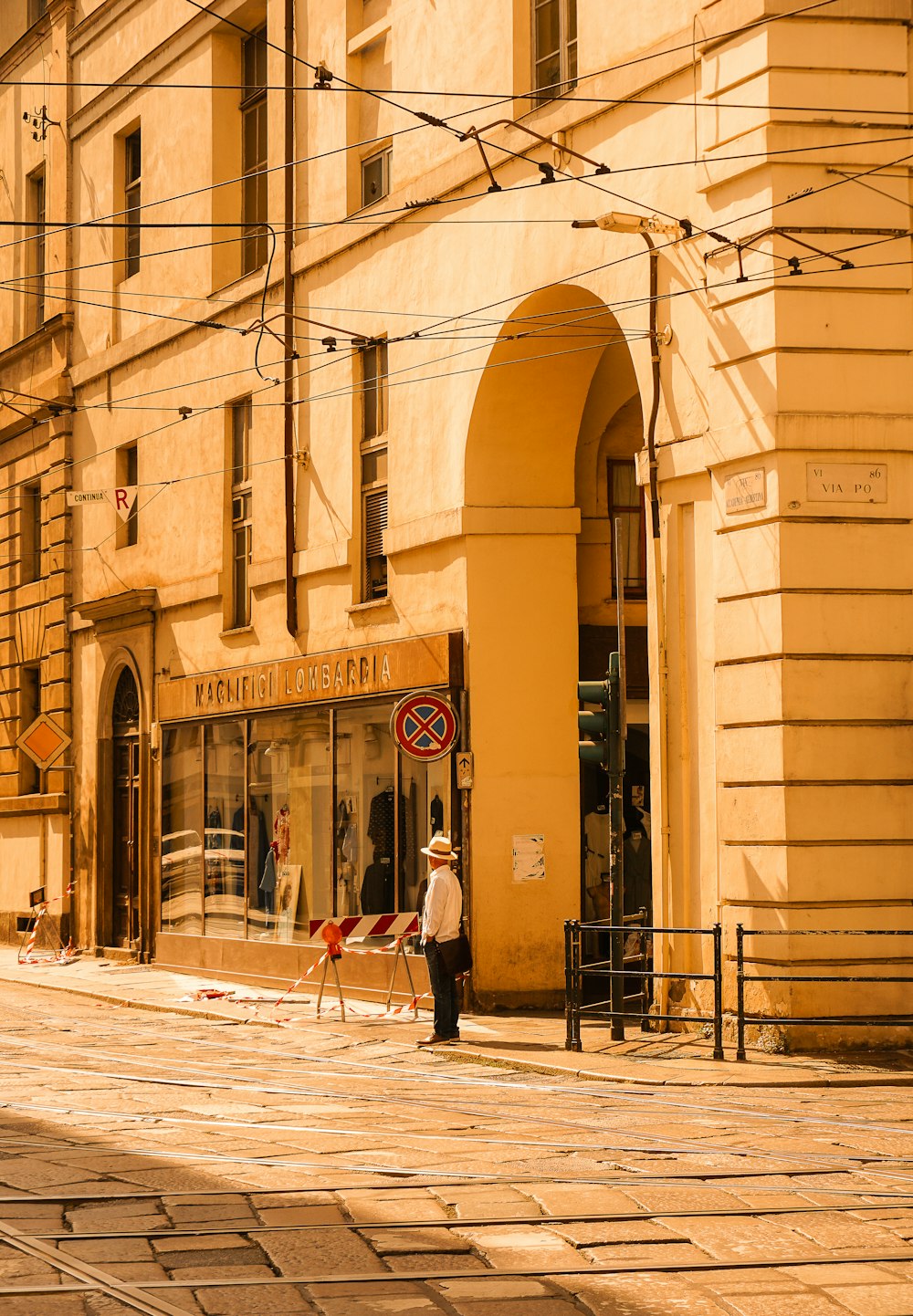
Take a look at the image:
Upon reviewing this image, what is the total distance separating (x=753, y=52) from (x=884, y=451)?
3327mm

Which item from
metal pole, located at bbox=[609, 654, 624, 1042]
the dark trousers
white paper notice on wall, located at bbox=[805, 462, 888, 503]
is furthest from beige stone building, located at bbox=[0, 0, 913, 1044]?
the dark trousers

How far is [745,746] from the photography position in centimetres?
1570

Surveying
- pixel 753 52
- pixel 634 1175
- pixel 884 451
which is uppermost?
pixel 753 52

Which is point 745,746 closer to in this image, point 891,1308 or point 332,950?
point 332,950

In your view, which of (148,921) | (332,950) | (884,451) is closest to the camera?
(884,451)

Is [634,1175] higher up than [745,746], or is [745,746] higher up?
[745,746]

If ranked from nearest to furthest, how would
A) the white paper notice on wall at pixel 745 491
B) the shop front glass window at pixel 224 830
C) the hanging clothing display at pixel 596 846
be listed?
the white paper notice on wall at pixel 745 491, the hanging clothing display at pixel 596 846, the shop front glass window at pixel 224 830

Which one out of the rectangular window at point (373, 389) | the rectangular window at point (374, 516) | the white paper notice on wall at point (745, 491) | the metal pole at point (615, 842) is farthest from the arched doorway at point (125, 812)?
the white paper notice on wall at point (745, 491)

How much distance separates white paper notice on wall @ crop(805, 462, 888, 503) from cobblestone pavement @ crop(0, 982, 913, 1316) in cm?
472

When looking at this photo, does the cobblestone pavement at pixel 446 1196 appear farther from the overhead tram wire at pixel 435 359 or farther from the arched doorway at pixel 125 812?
the arched doorway at pixel 125 812

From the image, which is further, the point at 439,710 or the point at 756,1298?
the point at 439,710

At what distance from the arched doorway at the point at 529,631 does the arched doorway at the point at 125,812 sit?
31.2 ft

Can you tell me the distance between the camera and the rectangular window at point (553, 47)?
740 inches

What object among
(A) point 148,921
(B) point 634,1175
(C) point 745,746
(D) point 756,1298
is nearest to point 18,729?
(A) point 148,921
